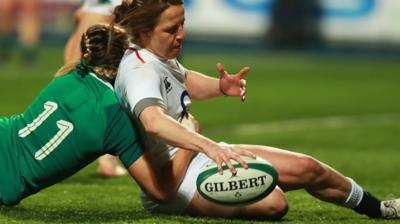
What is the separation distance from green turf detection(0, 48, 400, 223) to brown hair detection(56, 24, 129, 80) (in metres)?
0.73

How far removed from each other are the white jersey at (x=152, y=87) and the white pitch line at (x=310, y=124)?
17.3 ft

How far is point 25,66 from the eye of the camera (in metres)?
16.9

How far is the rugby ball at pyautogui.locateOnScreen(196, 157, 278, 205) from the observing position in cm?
448

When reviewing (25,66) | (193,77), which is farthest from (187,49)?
→ (193,77)

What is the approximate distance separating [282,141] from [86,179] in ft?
10.2

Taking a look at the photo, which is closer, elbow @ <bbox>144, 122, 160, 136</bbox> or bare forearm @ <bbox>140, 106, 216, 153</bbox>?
bare forearm @ <bbox>140, 106, 216, 153</bbox>

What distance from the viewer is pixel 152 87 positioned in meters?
4.61

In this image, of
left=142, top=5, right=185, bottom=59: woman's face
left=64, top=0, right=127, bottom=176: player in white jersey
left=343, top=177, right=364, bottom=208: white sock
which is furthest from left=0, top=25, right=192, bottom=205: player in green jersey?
left=64, top=0, right=127, bottom=176: player in white jersey

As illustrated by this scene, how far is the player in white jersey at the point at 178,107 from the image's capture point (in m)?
4.75

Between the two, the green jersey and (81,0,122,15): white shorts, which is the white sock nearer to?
Result: the green jersey

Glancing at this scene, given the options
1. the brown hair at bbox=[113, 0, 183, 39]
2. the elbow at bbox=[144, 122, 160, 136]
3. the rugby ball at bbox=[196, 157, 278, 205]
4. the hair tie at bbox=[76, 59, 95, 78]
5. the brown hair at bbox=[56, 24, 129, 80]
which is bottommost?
the rugby ball at bbox=[196, 157, 278, 205]

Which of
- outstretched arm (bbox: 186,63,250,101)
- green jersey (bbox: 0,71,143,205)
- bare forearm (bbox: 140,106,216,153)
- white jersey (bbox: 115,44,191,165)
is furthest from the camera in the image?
outstretched arm (bbox: 186,63,250,101)

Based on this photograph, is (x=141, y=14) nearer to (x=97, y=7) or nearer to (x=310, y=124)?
(x=97, y=7)

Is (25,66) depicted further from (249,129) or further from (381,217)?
(381,217)
